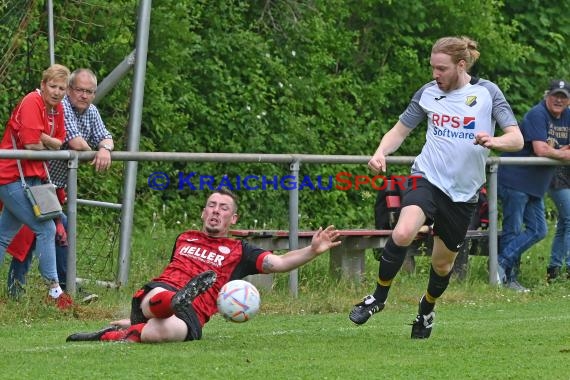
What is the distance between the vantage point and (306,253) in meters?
8.98

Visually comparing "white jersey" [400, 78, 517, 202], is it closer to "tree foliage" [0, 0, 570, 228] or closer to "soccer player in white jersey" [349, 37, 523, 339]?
"soccer player in white jersey" [349, 37, 523, 339]

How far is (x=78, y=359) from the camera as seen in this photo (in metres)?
8.34

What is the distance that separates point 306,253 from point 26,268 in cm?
333

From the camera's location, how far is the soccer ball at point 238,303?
8.86 meters

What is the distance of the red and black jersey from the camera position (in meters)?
9.41

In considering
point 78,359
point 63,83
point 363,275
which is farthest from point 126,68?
point 78,359

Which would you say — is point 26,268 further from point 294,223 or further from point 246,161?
point 294,223

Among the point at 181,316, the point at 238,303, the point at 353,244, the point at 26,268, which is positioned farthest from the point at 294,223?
the point at 238,303

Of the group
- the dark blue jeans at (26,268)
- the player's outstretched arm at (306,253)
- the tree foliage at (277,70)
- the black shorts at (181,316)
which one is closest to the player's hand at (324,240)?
the player's outstretched arm at (306,253)

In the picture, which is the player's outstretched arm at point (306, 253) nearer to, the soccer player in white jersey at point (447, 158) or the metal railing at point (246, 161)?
the soccer player in white jersey at point (447, 158)

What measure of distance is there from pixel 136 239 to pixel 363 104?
6.41 meters

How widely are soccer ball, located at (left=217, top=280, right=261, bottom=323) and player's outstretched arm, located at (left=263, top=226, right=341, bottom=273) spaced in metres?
0.37

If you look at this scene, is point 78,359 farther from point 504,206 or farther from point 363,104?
point 363,104

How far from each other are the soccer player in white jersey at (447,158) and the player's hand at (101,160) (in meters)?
2.59
